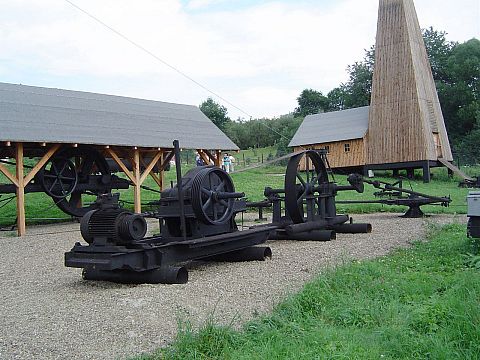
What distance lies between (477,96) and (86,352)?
169 ft

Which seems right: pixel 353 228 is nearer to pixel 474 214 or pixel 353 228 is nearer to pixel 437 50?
pixel 474 214

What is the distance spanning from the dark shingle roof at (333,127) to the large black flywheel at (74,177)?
20.2 metres

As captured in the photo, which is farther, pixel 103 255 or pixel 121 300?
pixel 103 255

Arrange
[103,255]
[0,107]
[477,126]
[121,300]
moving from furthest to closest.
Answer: [477,126] < [0,107] < [103,255] < [121,300]

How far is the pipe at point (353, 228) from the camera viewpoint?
1228 cm

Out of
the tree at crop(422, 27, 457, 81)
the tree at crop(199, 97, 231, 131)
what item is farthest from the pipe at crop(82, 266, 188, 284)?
the tree at crop(199, 97, 231, 131)

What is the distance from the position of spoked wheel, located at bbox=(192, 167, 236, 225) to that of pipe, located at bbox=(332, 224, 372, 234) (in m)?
4.03

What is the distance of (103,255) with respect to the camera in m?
7.10

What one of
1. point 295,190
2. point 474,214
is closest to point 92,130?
point 295,190

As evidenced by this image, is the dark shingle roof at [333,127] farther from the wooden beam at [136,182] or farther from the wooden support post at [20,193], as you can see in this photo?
the wooden support post at [20,193]

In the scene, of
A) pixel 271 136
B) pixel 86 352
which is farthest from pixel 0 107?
pixel 271 136

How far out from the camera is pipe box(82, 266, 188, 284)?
7.24 meters

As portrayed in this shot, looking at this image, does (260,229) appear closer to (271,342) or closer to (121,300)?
(121,300)

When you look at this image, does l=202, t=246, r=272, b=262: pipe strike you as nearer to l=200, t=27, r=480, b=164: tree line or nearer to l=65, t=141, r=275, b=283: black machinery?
l=65, t=141, r=275, b=283: black machinery
